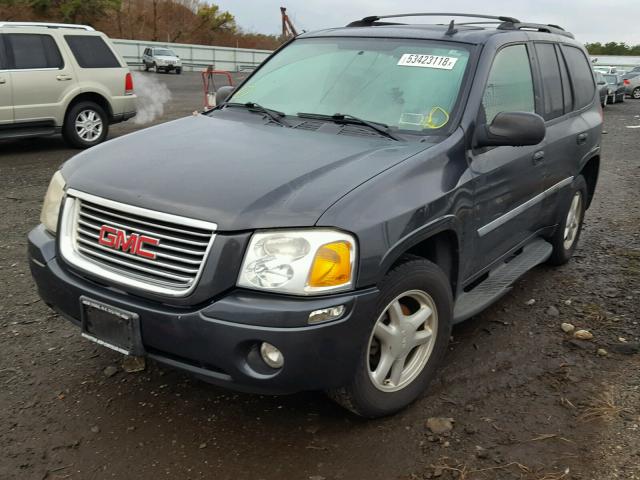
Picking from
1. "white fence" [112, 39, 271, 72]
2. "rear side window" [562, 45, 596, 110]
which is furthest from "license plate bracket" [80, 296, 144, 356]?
"white fence" [112, 39, 271, 72]

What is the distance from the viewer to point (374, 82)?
11.8ft

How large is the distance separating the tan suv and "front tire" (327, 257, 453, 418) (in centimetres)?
813

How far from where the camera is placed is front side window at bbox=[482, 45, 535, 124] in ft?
11.7

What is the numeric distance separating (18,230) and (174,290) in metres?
3.82

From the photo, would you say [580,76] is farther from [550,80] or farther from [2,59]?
[2,59]

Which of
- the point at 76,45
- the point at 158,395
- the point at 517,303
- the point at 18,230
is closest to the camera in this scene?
the point at 158,395

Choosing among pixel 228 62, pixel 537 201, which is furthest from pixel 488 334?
pixel 228 62

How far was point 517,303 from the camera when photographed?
4.38 meters

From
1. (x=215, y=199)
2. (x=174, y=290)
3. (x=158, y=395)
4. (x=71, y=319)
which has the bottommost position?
(x=158, y=395)

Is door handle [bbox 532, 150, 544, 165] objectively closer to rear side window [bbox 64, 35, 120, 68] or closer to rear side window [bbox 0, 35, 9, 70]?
rear side window [bbox 0, 35, 9, 70]

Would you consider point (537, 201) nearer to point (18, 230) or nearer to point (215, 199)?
point (215, 199)

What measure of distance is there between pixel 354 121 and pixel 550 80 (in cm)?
171

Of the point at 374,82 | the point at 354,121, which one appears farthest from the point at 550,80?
the point at 354,121

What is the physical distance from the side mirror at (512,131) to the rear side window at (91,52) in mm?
8312
